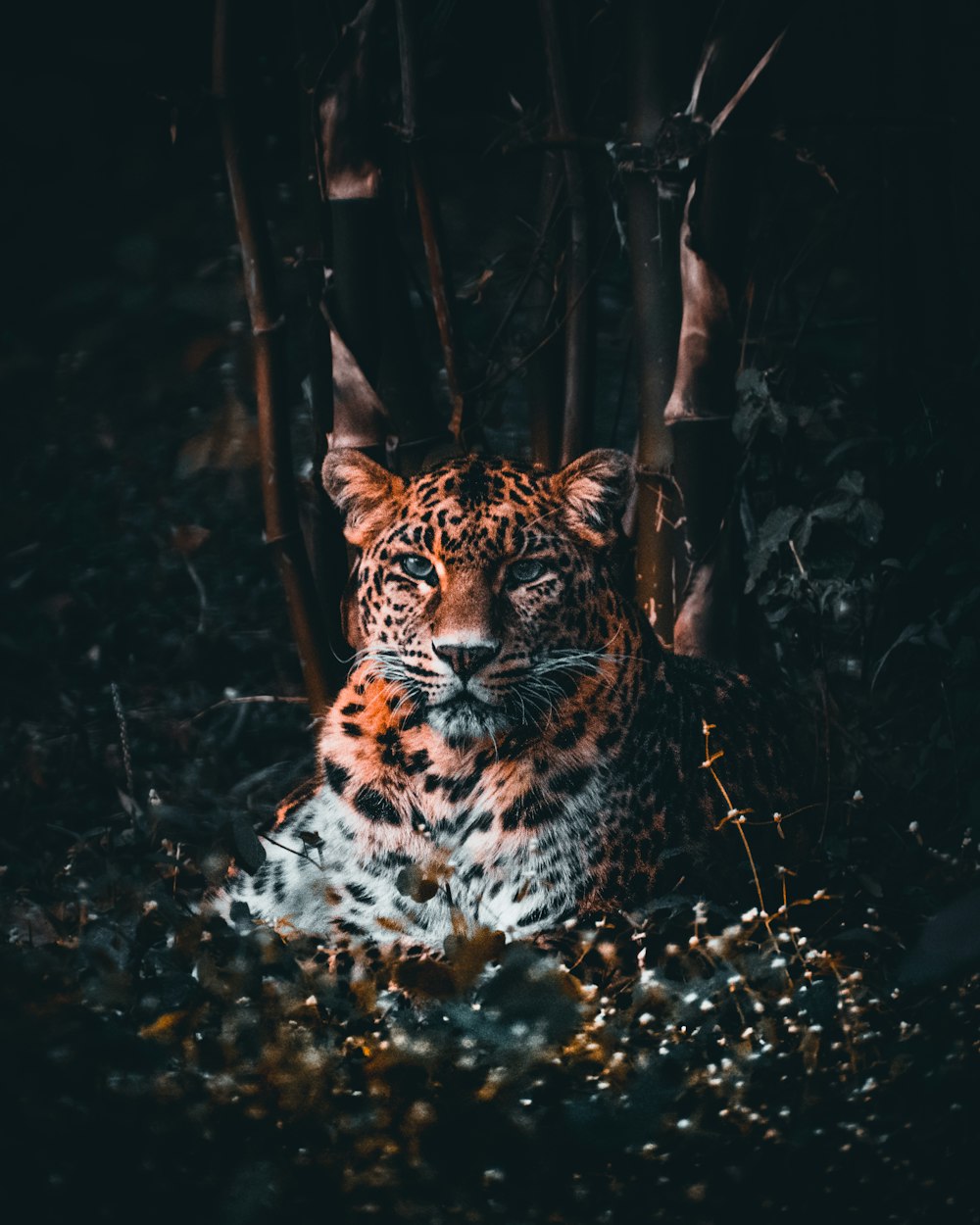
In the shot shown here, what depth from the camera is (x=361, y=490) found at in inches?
139

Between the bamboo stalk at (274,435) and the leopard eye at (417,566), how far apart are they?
1.75 feet

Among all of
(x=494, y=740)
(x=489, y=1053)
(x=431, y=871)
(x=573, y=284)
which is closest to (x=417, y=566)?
(x=494, y=740)

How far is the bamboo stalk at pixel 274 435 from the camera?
12.6 ft

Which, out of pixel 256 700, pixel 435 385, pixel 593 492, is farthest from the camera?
pixel 435 385

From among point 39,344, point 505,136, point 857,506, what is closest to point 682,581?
point 857,506

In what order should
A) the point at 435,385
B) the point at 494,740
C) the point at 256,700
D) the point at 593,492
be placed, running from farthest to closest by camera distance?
1. the point at 435,385
2. the point at 256,700
3. the point at 593,492
4. the point at 494,740

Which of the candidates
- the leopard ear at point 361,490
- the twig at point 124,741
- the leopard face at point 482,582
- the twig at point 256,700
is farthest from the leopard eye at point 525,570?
the twig at point 124,741

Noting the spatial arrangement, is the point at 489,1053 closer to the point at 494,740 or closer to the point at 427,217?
the point at 494,740

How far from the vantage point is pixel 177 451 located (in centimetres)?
438

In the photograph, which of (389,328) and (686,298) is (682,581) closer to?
(686,298)

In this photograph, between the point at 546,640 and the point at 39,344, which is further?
the point at 39,344

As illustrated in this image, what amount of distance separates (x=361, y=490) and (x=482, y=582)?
42cm

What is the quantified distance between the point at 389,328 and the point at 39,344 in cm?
106

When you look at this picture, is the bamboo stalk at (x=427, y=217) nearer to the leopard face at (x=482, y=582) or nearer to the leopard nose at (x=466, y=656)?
the leopard face at (x=482, y=582)
